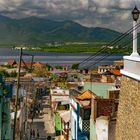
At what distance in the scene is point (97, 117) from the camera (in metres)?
24.2

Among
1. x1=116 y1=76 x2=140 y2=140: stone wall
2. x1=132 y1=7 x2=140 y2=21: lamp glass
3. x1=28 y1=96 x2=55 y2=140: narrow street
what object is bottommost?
x1=28 y1=96 x2=55 y2=140: narrow street

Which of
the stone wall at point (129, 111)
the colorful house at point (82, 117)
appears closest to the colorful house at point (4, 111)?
the colorful house at point (82, 117)

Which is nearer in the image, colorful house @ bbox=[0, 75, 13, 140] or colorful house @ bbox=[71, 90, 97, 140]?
colorful house @ bbox=[0, 75, 13, 140]

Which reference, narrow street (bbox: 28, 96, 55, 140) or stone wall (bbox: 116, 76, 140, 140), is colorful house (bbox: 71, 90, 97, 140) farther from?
narrow street (bbox: 28, 96, 55, 140)

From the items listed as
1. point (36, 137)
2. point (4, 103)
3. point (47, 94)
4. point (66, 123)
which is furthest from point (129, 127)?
point (47, 94)

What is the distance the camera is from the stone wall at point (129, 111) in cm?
1266

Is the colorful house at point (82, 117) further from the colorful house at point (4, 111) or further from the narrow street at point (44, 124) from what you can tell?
the narrow street at point (44, 124)

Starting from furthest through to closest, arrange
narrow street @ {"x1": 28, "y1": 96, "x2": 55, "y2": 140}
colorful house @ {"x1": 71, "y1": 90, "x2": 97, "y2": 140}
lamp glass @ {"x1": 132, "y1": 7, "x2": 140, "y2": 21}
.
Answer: narrow street @ {"x1": 28, "y1": 96, "x2": 55, "y2": 140} → colorful house @ {"x1": 71, "y1": 90, "x2": 97, "y2": 140} → lamp glass @ {"x1": 132, "y1": 7, "x2": 140, "y2": 21}

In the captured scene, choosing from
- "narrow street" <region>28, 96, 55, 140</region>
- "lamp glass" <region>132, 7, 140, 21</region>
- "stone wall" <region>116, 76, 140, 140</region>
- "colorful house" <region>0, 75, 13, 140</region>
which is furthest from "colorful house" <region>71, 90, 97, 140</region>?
"narrow street" <region>28, 96, 55, 140</region>

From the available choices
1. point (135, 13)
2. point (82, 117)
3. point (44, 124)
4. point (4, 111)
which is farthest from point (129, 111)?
point (44, 124)

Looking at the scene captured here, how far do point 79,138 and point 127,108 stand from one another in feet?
52.4

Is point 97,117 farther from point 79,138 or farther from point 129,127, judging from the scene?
point 129,127

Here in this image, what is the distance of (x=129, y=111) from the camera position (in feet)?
44.3

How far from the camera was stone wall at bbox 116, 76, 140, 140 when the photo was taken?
12.7 metres
